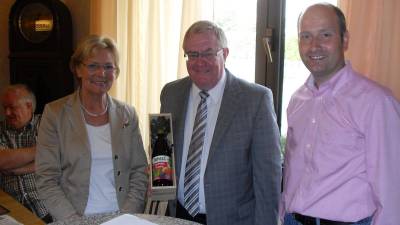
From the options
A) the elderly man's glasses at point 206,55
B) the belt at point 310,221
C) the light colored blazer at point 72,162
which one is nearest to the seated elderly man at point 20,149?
the light colored blazer at point 72,162

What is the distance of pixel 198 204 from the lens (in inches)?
62.6

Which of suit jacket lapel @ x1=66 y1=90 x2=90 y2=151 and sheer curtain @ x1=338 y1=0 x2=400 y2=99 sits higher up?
sheer curtain @ x1=338 y1=0 x2=400 y2=99

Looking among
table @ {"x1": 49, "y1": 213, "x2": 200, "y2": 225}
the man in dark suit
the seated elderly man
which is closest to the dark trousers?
the man in dark suit

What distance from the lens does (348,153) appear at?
1232 millimetres

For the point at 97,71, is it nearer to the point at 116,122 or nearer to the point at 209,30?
the point at 116,122

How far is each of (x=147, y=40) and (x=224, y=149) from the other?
48.6 inches

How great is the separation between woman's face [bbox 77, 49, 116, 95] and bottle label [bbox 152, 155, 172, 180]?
0.45 metres

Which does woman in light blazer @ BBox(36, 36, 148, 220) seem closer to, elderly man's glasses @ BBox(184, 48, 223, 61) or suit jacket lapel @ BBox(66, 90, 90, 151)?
suit jacket lapel @ BBox(66, 90, 90, 151)

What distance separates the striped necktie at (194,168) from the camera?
5.21 feet

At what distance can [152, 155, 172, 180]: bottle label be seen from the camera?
1.40 m

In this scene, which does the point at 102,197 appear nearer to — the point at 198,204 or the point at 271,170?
the point at 198,204

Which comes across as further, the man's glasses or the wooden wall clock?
the wooden wall clock

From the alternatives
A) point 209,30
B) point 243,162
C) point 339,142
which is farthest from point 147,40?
point 339,142

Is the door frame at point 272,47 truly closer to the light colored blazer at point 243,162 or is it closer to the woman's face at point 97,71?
the light colored blazer at point 243,162
